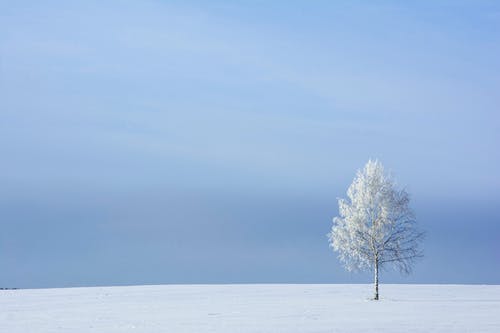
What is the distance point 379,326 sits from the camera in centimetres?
3581

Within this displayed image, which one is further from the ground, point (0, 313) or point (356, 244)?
point (356, 244)

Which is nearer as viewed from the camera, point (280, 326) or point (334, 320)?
point (280, 326)

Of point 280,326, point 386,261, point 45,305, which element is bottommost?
point 280,326

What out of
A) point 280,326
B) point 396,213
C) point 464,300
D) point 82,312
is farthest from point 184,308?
point 464,300

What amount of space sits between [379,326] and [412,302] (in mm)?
20234

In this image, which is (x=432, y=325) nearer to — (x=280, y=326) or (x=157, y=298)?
(x=280, y=326)

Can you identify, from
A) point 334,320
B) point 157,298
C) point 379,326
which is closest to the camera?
point 379,326

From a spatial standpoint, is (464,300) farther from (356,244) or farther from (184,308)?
(184,308)

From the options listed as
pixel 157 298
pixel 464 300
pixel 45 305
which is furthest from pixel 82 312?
pixel 464 300

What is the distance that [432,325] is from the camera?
36.5 m

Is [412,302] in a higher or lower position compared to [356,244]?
lower

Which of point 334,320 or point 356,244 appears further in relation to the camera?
point 356,244

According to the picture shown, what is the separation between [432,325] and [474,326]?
1.90m

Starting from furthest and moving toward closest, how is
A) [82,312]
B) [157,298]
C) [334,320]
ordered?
[157,298], [82,312], [334,320]
